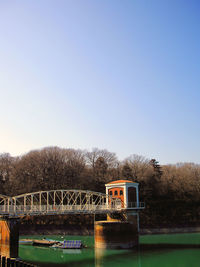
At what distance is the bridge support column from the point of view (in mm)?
27609

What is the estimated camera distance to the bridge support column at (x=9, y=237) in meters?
27.6

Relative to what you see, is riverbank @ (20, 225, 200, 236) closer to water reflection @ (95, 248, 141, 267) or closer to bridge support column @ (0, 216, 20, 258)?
water reflection @ (95, 248, 141, 267)

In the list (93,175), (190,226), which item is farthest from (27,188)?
(190,226)

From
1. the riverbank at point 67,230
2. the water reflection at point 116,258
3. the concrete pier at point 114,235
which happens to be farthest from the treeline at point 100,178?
the water reflection at point 116,258

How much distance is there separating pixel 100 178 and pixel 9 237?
40841 mm

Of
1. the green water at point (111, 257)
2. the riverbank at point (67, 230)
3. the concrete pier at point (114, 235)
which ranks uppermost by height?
the concrete pier at point (114, 235)

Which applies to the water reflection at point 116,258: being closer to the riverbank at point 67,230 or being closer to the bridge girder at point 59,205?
the bridge girder at point 59,205

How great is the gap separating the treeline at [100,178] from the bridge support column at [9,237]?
110 ft

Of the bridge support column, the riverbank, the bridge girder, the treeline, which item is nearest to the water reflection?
the bridge girder

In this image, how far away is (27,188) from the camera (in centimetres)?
6231

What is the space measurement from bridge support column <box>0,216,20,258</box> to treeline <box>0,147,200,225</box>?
33.6 meters

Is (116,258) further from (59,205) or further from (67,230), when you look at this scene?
(67,230)

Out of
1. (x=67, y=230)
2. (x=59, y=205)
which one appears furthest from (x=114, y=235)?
(x=67, y=230)

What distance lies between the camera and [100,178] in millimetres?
67625
